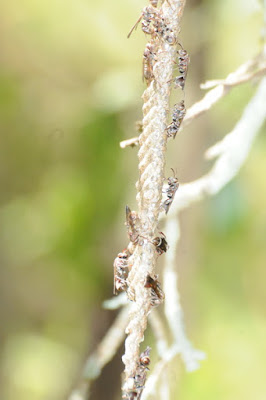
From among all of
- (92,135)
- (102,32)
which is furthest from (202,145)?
(102,32)

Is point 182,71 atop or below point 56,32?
below

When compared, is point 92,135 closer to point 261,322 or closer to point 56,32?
point 56,32

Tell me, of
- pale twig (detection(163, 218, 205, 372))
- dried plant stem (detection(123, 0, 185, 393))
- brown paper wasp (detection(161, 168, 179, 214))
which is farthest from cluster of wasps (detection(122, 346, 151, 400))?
pale twig (detection(163, 218, 205, 372))

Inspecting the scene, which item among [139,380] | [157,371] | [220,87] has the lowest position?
[139,380]

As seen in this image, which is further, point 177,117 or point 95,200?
point 95,200

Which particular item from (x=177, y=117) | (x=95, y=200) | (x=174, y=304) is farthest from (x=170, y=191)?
(x=95, y=200)

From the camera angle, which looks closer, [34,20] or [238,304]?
[34,20]

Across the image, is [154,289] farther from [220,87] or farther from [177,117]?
[220,87]
